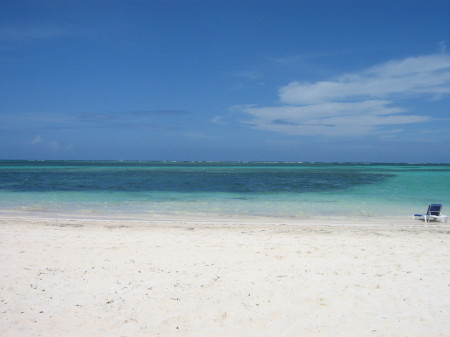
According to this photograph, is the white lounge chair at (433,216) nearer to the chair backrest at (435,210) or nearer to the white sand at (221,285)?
the chair backrest at (435,210)

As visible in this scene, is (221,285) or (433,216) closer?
(221,285)

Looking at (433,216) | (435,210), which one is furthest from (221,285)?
(435,210)

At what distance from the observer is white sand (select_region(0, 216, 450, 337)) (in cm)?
448

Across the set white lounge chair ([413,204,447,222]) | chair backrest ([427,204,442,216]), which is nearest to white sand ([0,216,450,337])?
white lounge chair ([413,204,447,222])

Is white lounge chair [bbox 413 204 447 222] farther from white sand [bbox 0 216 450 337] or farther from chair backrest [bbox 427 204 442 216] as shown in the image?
white sand [bbox 0 216 450 337]

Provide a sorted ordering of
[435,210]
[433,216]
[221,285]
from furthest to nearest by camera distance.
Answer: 1. [435,210]
2. [433,216]
3. [221,285]

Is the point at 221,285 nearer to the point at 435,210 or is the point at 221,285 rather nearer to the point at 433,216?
the point at 433,216

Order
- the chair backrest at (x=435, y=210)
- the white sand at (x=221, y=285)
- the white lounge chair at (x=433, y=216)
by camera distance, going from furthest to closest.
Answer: the chair backrest at (x=435, y=210), the white lounge chair at (x=433, y=216), the white sand at (x=221, y=285)

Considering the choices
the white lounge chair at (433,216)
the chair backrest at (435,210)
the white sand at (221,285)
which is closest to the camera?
the white sand at (221,285)

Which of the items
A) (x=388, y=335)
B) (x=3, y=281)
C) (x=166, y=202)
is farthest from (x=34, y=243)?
(x=166, y=202)

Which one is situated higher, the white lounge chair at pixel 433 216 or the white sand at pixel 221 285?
the white lounge chair at pixel 433 216

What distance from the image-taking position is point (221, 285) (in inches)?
227

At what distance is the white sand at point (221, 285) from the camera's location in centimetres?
448

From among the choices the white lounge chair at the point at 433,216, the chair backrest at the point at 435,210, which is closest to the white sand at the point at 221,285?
the white lounge chair at the point at 433,216
